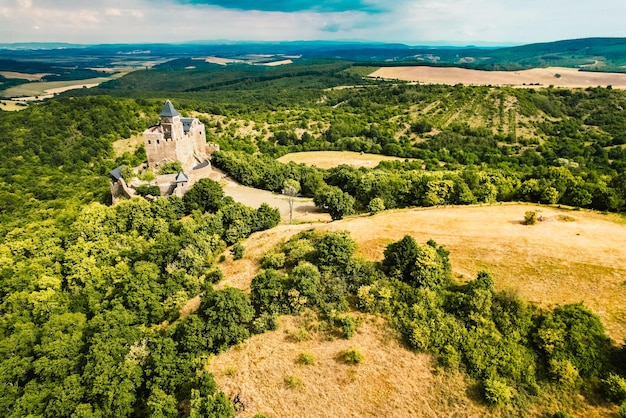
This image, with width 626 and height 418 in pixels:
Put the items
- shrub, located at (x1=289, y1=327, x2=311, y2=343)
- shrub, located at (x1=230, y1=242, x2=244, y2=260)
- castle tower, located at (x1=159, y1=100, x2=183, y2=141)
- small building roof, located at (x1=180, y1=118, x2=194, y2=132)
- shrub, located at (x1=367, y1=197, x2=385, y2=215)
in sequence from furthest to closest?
small building roof, located at (x1=180, y1=118, x2=194, y2=132) → castle tower, located at (x1=159, y1=100, x2=183, y2=141) → shrub, located at (x1=367, y1=197, x2=385, y2=215) → shrub, located at (x1=230, y1=242, x2=244, y2=260) → shrub, located at (x1=289, y1=327, x2=311, y2=343)

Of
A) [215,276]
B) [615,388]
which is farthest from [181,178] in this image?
[615,388]

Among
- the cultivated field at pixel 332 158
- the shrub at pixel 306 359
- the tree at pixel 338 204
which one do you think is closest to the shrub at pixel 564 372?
the shrub at pixel 306 359

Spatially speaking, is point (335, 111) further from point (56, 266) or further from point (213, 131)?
point (56, 266)

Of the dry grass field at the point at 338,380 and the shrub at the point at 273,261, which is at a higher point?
the shrub at the point at 273,261

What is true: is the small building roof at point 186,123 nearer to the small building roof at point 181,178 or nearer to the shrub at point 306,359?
the small building roof at point 181,178

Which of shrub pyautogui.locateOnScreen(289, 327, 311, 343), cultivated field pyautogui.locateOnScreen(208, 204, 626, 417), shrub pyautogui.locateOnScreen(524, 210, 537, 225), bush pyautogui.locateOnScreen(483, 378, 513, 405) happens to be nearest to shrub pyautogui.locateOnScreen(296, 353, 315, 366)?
cultivated field pyautogui.locateOnScreen(208, 204, 626, 417)

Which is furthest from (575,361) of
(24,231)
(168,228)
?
(24,231)

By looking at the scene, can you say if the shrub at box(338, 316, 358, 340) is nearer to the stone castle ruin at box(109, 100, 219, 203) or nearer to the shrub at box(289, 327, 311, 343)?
the shrub at box(289, 327, 311, 343)

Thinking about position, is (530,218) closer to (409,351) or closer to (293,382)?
(409,351)
